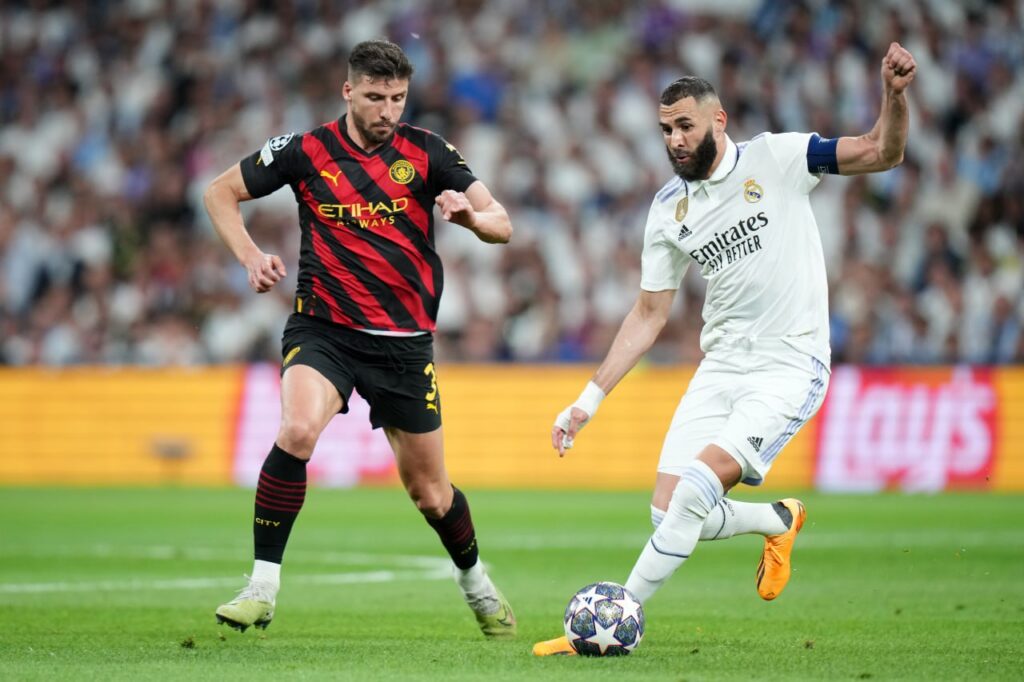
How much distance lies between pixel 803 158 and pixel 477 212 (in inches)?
62.5

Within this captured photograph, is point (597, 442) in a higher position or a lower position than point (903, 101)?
lower

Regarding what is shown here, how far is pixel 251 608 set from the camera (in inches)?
276

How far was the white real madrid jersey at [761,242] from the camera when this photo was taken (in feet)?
24.3

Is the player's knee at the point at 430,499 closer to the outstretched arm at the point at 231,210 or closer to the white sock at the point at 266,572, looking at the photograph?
the white sock at the point at 266,572

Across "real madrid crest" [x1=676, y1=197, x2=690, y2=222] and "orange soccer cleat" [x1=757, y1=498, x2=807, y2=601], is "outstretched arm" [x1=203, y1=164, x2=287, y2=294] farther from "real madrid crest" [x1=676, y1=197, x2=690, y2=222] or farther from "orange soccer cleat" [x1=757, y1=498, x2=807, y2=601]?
"orange soccer cleat" [x1=757, y1=498, x2=807, y2=601]

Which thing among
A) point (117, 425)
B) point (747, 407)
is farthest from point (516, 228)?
point (747, 407)

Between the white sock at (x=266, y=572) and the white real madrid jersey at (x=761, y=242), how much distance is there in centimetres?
245

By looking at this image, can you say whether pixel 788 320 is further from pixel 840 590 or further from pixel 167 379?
pixel 167 379

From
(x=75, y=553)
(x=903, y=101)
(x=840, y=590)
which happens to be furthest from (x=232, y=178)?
(x=75, y=553)

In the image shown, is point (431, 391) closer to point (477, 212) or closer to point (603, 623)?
point (477, 212)

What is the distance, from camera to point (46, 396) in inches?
799

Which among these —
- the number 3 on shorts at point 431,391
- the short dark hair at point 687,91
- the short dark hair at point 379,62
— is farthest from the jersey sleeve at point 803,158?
the number 3 on shorts at point 431,391

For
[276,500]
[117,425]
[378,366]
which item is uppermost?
[378,366]

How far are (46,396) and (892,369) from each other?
1092 cm
